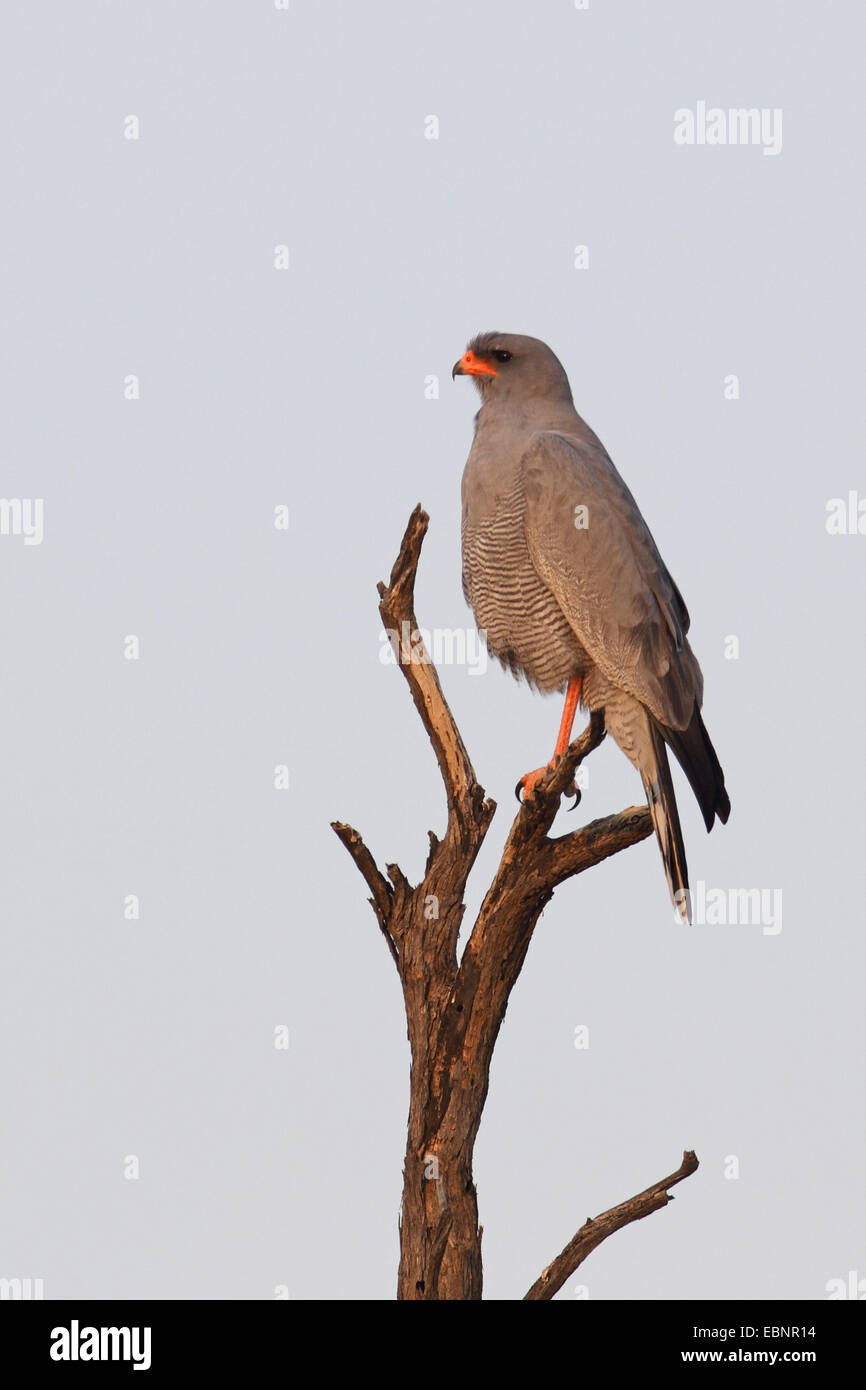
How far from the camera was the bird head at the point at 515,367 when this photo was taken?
823 cm

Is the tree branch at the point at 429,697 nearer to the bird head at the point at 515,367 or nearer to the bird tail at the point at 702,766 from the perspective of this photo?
the bird tail at the point at 702,766

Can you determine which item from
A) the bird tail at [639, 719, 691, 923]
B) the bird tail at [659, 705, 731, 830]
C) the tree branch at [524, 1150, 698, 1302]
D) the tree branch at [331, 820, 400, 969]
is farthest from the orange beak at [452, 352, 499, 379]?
the tree branch at [524, 1150, 698, 1302]

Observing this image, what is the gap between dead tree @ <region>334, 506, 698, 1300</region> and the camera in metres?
6.99

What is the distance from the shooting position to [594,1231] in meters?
7.11

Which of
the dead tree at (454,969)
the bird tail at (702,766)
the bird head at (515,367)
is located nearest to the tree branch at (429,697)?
the dead tree at (454,969)

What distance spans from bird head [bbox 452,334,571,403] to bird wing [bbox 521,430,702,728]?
52 cm

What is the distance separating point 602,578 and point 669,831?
4.25ft

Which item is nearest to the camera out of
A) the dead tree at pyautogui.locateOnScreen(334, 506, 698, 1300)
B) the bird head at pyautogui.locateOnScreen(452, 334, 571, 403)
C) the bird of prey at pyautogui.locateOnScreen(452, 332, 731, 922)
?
Answer: the dead tree at pyautogui.locateOnScreen(334, 506, 698, 1300)

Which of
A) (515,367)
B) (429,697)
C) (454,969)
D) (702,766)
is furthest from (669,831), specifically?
(515,367)

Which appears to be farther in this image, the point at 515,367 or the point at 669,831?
the point at 515,367

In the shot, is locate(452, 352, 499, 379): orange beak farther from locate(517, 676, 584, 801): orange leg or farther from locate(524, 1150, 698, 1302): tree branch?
locate(524, 1150, 698, 1302): tree branch

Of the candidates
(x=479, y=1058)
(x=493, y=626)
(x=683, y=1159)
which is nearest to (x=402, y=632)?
(x=493, y=626)

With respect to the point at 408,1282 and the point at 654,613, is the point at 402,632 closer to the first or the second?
the point at 654,613

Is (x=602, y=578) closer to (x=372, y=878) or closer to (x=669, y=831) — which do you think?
(x=669, y=831)
